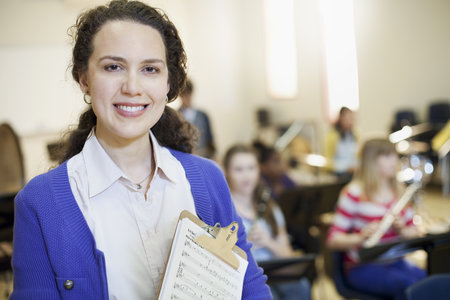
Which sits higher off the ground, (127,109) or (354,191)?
(127,109)

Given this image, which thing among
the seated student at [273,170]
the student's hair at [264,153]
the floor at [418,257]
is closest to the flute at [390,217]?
the floor at [418,257]

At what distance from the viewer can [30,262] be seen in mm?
1043

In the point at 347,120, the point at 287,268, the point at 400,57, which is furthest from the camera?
the point at 400,57

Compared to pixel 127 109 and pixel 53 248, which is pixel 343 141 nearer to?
pixel 127 109

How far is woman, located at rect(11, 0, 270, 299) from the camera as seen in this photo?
105cm

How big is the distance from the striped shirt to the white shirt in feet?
5.91

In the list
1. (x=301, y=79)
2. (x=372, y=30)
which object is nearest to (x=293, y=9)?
(x=301, y=79)

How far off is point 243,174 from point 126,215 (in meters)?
1.70

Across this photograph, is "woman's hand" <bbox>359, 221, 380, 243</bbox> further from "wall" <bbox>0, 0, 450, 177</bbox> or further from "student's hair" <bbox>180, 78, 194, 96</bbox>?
"wall" <bbox>0, 0, 450, 177</bbox>

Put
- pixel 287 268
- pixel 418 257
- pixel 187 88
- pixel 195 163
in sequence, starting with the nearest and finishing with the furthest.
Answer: pixel 195 163 < pixel 287 268 < pixel 187 88 < pixel 418 257

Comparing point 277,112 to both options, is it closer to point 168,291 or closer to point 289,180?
point 289,180

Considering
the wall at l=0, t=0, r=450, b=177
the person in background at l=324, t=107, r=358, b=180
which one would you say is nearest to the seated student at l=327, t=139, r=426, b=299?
the person in background at l=324, t=107, r=358, b=180

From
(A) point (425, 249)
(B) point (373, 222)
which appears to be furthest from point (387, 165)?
(A) point (425, 249)

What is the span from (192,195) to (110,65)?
39 centimetres
